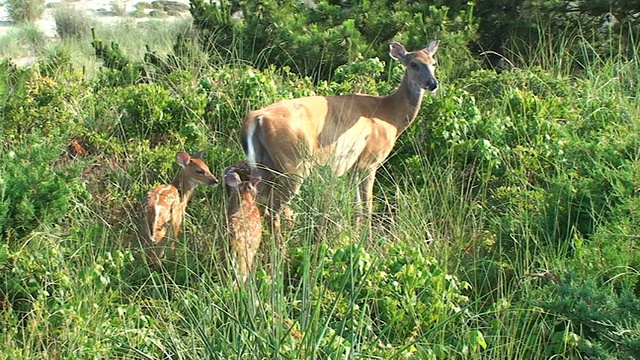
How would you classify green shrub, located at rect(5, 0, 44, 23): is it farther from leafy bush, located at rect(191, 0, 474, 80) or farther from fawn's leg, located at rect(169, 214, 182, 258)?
fawn's leg, located at rect(169, 214, 182, 258)

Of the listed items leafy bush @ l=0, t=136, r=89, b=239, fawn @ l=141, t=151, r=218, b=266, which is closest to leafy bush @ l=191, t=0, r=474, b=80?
fawn @ l=141, t=151, r=218, b=266

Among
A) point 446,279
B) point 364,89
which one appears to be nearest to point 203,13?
point 364,89

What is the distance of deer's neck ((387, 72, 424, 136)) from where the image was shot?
805 centimetres

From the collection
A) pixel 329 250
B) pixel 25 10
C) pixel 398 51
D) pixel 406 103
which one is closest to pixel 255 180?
pixel 329 250

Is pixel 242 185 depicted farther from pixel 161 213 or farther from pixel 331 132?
pixel 331 132

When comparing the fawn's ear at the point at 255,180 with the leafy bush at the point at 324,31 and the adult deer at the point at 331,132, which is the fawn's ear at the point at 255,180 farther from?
the leafy bush at the point at 324,31

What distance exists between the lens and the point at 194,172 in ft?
23.0

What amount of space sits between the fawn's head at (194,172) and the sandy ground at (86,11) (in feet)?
36.5

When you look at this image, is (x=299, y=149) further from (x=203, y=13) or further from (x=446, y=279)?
(x=203, y=13)

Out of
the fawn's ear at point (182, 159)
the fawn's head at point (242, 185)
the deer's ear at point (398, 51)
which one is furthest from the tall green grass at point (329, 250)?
the deer's ear at point (398, 51)

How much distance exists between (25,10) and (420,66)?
492 inches

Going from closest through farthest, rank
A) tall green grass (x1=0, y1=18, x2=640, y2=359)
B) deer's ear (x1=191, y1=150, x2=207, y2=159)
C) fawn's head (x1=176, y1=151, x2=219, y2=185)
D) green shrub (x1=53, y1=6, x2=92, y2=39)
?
tall green grass (x1=0, y1=18, x2=640, y2=359)
fawn's head (x1=176, y1=151, x2=219, y2=185)
deer's ear (x1=191, y1=150, x2=207, y2=159)
green shrub (x1=53, y1=6, x2=92, y2=39)

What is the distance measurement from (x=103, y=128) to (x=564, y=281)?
4872mm

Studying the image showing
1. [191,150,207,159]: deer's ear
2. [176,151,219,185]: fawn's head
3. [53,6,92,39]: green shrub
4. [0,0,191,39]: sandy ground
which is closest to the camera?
[176,151,219,185]: fawn's head
